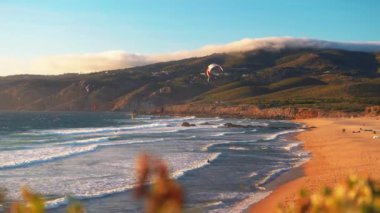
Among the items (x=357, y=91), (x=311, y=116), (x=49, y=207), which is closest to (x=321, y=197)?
(x=49, y=207)

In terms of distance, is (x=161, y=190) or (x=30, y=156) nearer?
(x=161, y=190)

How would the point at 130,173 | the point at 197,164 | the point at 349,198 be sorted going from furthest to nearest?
the point at 197,164
the point at 130,173
the point at 349,198

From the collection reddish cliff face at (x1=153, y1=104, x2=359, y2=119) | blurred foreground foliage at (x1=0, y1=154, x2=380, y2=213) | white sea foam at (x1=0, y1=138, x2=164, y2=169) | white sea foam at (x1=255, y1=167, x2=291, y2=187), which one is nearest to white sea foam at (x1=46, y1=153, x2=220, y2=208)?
white sea foam at (x1=255, y1=167, x2=291, y2=187)

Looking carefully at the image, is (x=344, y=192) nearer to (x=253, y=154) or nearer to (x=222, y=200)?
(x=222, y=200)

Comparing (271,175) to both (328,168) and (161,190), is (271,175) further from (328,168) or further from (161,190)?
(161,190)

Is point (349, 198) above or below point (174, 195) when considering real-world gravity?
below

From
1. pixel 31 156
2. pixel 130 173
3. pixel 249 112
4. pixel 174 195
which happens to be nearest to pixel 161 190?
pixel 174 195
